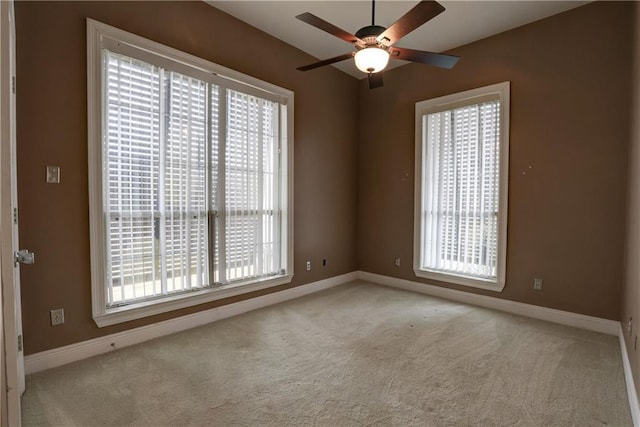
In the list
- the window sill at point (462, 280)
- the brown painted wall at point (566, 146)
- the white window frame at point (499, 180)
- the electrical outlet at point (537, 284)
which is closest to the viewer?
the brown painted wall at point (566, 146)

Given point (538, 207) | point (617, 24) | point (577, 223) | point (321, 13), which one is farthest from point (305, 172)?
point (617, 24)

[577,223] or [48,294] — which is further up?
[577,223]

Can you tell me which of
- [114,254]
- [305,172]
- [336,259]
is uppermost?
[305,172]

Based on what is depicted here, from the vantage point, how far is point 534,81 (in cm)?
332

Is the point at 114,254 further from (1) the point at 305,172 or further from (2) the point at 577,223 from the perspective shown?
(2) the point at 577,223

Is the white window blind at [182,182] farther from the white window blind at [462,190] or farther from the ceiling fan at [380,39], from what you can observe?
the white window blind at [462,190]

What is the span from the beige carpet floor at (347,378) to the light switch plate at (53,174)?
53.6 inches

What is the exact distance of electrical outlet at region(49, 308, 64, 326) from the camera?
229 centimetres

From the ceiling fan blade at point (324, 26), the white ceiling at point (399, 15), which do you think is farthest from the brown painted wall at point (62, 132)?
the ceiling fan blade at point (324, 26)

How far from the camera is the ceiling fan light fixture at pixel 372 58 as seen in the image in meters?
2.20

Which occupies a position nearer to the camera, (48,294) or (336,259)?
(48,294)

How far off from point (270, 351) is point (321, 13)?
10.8ft

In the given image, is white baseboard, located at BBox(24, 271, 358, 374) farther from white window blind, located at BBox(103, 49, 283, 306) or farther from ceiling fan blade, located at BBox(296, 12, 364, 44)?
ceiling fan blade, located at BBox(296, 12, 364, 44)

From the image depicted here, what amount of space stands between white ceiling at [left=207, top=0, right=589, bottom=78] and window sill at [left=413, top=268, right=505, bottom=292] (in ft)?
9.31
